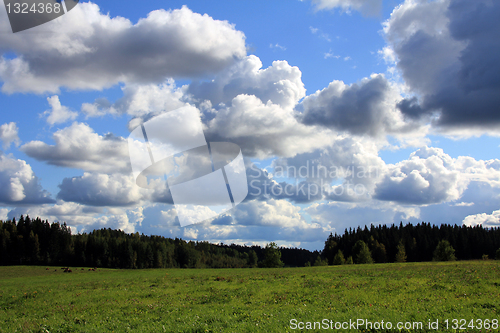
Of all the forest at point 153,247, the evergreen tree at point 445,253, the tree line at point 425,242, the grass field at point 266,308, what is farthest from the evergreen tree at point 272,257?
the grass field at point 266,308

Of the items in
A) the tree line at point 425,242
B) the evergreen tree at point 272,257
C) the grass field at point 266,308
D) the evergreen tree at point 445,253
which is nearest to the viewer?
the grass field at point 266,308

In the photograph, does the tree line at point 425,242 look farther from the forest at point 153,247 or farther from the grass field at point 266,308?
the grass field at point 266,308

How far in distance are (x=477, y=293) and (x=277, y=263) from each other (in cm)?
8856

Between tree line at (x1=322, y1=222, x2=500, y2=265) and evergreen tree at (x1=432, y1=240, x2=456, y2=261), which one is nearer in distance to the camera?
evergreen tree at (x1=432, y1=240, x2=456, y2=261)

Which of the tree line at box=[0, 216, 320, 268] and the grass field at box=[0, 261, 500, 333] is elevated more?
the grass field at box=[0, 261, 500, 333]

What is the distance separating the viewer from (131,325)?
49.9 ft

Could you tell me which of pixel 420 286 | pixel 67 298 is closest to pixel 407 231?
pixel 420 286

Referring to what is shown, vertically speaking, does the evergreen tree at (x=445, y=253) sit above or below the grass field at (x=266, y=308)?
below

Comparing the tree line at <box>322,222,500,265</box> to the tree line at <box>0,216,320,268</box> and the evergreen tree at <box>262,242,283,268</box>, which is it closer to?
the evergreen tree at <box>262,242,283,268</box>

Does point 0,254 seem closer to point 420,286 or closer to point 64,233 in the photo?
point 64,233

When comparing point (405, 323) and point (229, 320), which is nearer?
point (405, 323)

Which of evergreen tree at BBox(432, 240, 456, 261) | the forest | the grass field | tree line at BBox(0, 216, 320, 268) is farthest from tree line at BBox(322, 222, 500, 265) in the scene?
the grass field

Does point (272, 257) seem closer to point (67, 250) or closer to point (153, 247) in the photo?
point (153, 247)

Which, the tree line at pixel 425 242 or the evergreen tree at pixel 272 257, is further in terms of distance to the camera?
the tree line at pixel 425 242
